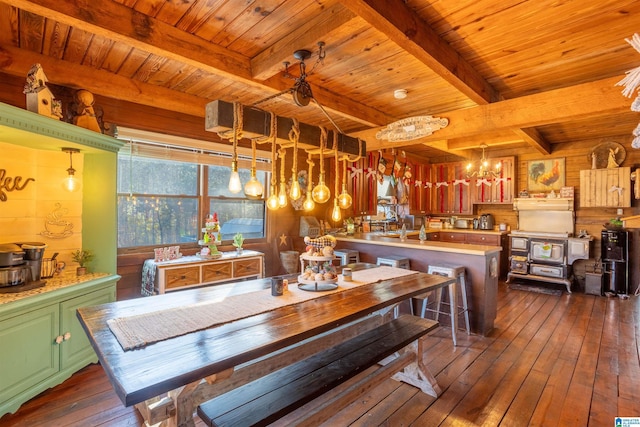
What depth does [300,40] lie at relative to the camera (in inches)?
86.7

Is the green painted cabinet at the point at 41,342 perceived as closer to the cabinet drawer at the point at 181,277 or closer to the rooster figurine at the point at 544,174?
the cabinet drawer at the point at 181,277

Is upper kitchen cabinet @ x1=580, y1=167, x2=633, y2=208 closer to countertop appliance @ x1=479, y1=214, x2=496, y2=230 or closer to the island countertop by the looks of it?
countertop appliance @ x1=479, y1=214, x2=496, y2=230

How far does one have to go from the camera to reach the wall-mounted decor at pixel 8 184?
2443 mm

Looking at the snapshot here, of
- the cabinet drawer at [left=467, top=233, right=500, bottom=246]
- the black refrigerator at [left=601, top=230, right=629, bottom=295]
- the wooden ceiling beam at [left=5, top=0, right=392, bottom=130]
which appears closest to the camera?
the wooden ceiling beam at [left=5, top=0, right=392, bottom=130]

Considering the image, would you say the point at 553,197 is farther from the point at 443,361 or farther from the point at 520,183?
the point at 443,361

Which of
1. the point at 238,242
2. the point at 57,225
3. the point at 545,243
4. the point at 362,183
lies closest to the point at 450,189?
the point at 545,243

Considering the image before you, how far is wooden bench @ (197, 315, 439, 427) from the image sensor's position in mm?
1459

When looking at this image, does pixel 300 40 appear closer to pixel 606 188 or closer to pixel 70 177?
pixel 70 177

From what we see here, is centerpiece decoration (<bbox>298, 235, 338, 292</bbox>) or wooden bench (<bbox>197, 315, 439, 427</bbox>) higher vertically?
centerpiece decoration (<bbox>298, 235, 338, 292</bbox>)

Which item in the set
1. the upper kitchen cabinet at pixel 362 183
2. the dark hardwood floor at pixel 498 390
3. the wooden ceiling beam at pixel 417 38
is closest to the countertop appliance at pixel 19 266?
the dark hardwood floor at pixel 498 390

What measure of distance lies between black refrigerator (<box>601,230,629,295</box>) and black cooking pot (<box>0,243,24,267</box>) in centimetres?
706

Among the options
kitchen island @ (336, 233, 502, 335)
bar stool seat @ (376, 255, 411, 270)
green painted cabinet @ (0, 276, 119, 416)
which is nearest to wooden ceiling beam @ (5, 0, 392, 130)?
green painted cabinet @ (0, 276, 119, 416)

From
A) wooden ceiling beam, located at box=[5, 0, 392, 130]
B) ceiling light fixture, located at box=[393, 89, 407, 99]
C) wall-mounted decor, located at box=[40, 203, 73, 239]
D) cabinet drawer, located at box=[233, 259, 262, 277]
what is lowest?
cabinet drawer, located at box=[233, 259, 262, 277]

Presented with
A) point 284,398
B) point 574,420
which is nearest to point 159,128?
point 284,398
